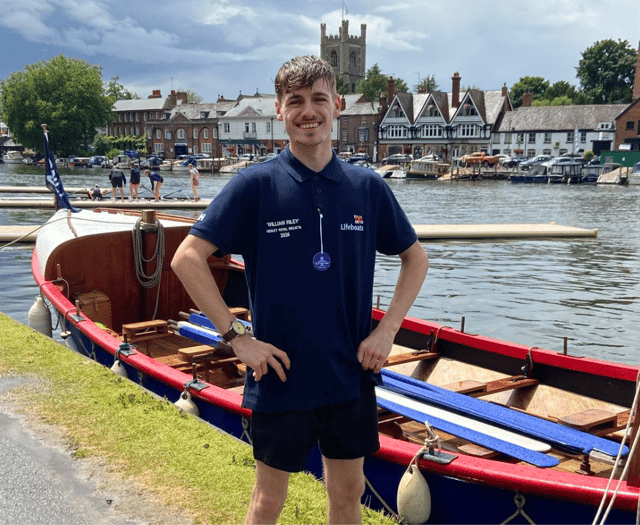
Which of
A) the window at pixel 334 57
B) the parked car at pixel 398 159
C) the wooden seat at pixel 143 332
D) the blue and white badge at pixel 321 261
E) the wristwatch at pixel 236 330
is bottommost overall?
the wooden seat at pixel 143 332

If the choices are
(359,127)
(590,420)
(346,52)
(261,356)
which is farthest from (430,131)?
(261,356)

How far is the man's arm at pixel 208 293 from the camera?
2715mm

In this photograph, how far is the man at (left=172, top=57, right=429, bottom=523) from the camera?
2.73 metres

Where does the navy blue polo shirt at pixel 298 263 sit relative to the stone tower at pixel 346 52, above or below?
below

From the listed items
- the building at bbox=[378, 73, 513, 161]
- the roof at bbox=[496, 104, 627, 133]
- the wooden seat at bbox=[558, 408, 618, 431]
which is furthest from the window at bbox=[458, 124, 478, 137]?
the wooden seat at bbox=[558, 408, 618, 431]

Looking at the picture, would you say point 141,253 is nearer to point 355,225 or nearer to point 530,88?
point 355,225

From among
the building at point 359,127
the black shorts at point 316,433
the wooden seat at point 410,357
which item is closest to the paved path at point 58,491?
the black shorts at point 316,433

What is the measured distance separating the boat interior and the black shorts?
256 cm

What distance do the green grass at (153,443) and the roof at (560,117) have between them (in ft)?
281

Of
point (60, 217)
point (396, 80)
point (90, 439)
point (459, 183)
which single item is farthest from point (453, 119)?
point (90, 439)

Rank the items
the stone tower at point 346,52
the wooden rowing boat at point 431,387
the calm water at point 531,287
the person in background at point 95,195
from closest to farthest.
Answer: the wooden rowing boat at point 431,387, the calm water at point 531,287, the person in background at point 95,195, the stone tower at point 346,52

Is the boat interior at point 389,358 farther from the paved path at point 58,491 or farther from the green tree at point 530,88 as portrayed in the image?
the green tree at point 530,88

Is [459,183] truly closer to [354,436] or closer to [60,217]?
[60,217]

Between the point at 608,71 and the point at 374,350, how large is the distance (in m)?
120
